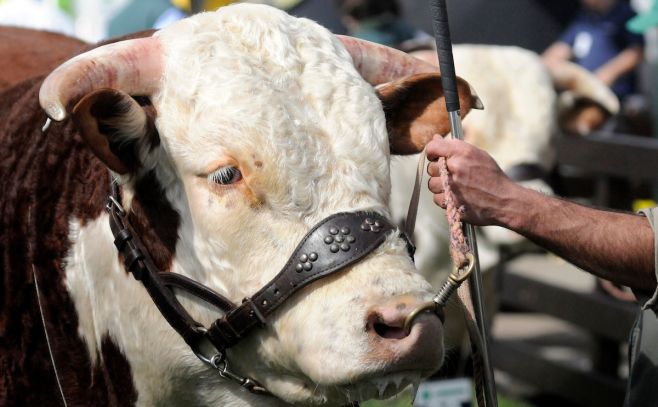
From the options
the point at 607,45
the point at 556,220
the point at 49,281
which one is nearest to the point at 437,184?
the point at 556,220

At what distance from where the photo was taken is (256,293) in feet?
8.75

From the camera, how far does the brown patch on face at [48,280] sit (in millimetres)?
3055

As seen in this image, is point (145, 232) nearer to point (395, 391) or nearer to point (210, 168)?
point (210, 168)

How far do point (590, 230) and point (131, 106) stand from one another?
1168mm

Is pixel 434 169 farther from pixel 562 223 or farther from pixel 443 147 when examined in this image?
pixel 562 223

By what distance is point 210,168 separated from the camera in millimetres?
2711

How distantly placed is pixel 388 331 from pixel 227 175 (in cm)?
52

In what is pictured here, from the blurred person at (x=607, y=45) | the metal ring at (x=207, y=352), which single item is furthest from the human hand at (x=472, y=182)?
the blurred person at (x=607, y=45)

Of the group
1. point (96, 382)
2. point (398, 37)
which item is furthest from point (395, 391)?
point (398, 37)

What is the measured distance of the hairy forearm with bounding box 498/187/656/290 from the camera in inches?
115

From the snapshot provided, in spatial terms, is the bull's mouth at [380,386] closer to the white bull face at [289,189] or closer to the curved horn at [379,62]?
the white bull face at [289,189]

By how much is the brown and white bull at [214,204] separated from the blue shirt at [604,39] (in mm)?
5824

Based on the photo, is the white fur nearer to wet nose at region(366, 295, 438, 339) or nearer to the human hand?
wet nose at region(366, 295, 438, 339)

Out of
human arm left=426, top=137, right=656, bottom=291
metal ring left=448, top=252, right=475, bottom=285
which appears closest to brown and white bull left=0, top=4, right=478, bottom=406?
metal ring left=448, top=252, right=475, bottom=285
